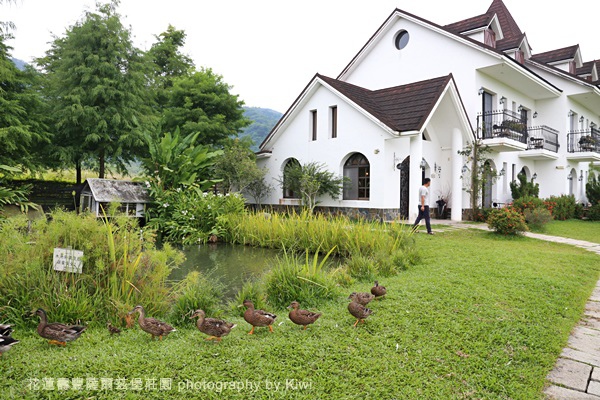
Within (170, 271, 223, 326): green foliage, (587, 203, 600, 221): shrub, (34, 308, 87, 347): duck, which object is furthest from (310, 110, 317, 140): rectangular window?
(587, 203, 600, 221): shrub

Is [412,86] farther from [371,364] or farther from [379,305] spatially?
[371,364]

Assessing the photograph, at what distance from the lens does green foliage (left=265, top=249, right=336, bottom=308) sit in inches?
183

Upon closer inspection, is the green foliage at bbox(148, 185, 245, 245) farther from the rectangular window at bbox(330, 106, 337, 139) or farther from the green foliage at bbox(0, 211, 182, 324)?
the green foliage at bbox(0, 211, 182, 324)

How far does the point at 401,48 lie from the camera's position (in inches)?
790

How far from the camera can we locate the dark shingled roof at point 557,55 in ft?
82.6

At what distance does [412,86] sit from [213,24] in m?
8.30

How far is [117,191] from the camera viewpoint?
1202cm

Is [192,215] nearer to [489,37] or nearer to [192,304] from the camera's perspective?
[192,304]

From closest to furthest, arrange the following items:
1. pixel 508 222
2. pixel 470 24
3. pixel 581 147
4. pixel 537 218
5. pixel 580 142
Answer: pixel 508 222, pixel 537 218, pixel 470 24, pixel 580 142, pixel 581 147

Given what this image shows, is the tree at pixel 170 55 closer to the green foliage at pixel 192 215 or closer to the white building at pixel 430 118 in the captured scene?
the white building at pixel 430 118

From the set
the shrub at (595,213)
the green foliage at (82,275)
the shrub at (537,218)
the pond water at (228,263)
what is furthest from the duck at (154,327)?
the shrub at (595,213)

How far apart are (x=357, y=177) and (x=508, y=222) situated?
5761 mm

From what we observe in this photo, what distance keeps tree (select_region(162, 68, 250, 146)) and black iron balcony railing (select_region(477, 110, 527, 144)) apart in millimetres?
11167

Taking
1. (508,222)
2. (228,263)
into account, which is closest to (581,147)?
(508,222)
